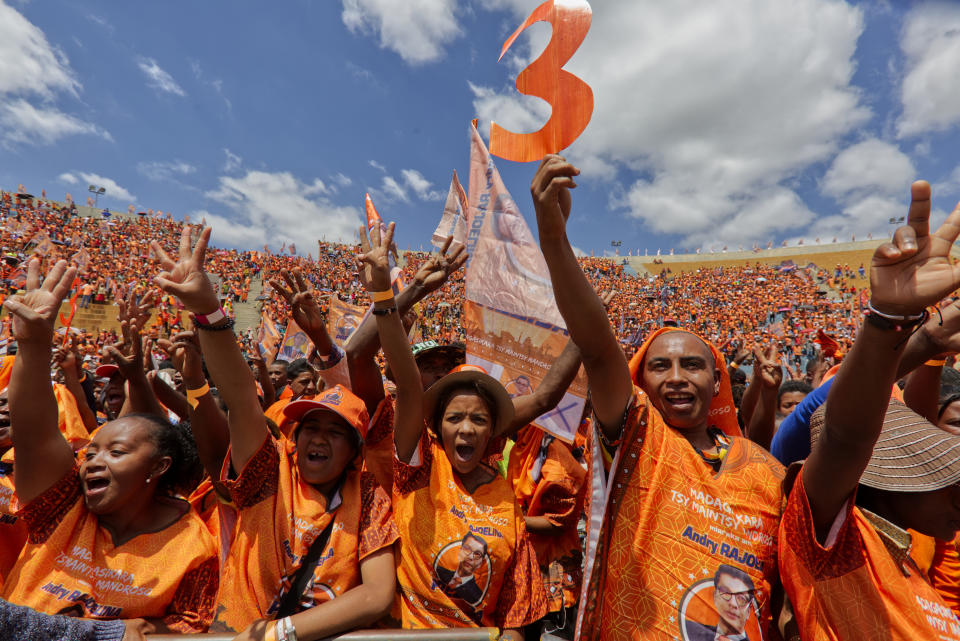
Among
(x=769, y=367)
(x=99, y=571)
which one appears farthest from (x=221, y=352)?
(x=769, y=367)

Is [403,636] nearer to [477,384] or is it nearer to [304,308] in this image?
[477,384]

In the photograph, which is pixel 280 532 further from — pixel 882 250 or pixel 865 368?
pixel 882 250

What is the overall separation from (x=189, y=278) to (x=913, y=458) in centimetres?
262

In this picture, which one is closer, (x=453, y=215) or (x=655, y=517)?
(x=655, y=517)

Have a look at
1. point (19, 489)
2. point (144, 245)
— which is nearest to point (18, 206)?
point (144, 245)

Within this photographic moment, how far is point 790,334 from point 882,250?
27846 mm

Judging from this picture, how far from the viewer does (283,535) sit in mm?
1974

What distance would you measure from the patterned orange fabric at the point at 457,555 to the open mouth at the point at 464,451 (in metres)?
0.07

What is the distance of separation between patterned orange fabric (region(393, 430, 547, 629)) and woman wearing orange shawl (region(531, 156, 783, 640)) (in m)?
0.38

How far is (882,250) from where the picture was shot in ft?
4.26

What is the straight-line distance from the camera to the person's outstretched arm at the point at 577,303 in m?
1.51

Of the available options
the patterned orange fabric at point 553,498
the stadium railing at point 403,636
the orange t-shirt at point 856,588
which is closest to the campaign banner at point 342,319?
the patterned orange fabric at point 553,498

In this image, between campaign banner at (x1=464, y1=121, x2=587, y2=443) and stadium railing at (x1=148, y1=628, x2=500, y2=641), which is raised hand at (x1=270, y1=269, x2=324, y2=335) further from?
stadium railing at (x1=148, y1=628, x2=500, y2=641)

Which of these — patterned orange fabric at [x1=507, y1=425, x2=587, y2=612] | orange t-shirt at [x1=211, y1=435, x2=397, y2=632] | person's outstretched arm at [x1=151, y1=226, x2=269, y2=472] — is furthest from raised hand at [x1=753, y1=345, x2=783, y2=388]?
person's outstretched arm at [x1=151, y1=226, x2=269, y2=472]
